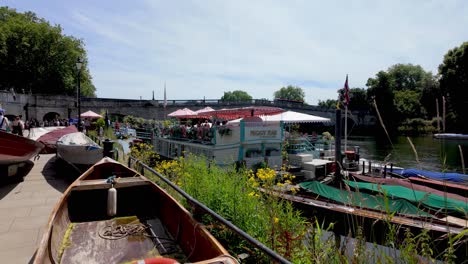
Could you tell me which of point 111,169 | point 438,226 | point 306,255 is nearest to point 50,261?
point 306,255

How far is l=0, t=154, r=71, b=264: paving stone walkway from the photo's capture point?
4539 millimetres

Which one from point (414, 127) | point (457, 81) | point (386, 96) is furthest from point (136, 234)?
point (386, 96)

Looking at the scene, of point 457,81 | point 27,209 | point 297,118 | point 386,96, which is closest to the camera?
point 27,209

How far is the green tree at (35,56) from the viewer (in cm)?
4025

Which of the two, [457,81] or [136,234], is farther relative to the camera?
[457,81]

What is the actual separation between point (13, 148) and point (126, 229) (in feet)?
18.7

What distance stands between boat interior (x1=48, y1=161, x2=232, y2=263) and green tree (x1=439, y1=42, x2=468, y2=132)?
41.1m

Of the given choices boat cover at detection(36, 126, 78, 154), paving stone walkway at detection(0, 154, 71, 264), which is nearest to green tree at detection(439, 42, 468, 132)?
boat cover at detection(36, 126, 78, 154)

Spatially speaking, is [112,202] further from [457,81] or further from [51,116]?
[51,116]

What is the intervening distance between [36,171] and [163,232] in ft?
26.8

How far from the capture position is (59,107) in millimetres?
40500

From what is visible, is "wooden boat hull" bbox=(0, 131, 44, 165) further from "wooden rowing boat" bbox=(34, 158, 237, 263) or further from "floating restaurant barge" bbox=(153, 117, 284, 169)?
→ "floating restaurant barge" bbox=(153, 117, 284, 169)

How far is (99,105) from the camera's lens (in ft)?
143

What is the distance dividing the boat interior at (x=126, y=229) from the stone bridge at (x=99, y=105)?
29959mm
